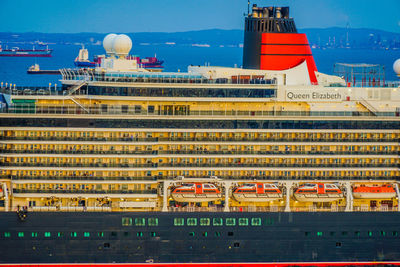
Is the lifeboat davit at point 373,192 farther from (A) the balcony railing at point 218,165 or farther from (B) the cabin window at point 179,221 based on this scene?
(B) the cabin window at point 179,221

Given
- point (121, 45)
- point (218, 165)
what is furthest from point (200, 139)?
point (121, 45)

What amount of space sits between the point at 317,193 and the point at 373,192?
2.94m

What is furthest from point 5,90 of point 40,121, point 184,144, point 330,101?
point 330,101

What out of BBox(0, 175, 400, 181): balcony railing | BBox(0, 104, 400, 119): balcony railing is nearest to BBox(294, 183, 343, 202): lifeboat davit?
BBox(0, 175, 400, 181): balcony railing

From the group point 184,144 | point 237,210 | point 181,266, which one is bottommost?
point 181,266

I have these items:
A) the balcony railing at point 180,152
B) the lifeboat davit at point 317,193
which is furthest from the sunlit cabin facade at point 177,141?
the lifeboat davit at point 317,193

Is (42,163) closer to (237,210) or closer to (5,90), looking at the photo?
(5,90)

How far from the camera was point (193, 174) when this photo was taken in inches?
1684

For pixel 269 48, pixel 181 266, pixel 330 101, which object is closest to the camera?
pixel 181 266

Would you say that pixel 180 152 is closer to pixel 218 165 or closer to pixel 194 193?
pixel 218 165

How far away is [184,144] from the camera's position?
42719 millimetres

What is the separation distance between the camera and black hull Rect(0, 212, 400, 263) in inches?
1612

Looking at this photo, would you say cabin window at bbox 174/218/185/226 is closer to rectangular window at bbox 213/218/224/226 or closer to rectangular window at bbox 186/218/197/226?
rectangular window at bbox 186/218/197/226

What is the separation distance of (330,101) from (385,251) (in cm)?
817
